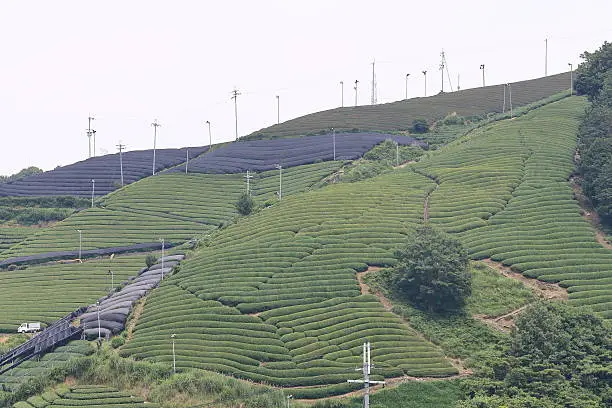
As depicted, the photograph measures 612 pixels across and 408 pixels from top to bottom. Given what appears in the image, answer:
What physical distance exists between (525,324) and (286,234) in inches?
976

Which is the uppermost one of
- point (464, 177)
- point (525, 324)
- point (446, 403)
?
point (464, 177)

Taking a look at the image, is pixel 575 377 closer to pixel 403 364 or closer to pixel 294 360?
pixel 403 364

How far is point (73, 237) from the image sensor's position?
3558 inches

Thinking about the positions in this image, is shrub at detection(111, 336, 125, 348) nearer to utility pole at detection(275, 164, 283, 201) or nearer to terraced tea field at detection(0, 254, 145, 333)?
terraced tea field at detection(0, 254, 145, 333)

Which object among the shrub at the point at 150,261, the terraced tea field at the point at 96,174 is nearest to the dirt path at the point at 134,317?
the shrub at the point at 150,261

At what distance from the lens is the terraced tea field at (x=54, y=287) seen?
236 ft

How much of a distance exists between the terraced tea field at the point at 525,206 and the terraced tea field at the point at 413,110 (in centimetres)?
2439

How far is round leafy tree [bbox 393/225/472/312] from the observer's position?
203 ft

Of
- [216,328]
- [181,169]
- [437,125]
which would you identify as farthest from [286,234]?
[437,125]

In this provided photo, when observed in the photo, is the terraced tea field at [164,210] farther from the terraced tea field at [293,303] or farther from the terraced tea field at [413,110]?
the terraced tea field at [413,110]

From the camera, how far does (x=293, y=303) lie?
63031mm

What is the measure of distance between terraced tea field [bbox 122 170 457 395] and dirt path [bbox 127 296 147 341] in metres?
0.52

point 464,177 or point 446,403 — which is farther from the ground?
point 464,177

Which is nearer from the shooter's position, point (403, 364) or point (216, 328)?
point (403, 364)
